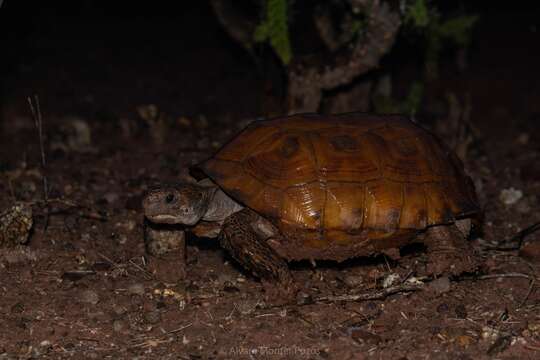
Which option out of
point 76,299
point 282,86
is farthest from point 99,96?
point 76,299

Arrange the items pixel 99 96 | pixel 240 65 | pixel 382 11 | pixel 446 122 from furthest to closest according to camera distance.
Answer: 1. pixel 240 65
2. pixel 99 96
3. pixel 446 122
4. pixel 382 11

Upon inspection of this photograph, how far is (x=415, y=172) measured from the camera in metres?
4.38

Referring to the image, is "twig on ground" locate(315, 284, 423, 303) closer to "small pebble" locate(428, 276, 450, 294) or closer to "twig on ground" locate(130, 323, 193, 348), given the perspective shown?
"small pebble" locate(428, 276, 450, 294)

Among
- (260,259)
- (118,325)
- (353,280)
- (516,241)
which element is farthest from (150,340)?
(516,241)

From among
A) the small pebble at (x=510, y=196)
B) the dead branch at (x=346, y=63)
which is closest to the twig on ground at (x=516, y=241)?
the small pebble at (x=510, y=196)

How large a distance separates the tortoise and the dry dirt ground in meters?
0.25

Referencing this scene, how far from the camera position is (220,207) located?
181 inches

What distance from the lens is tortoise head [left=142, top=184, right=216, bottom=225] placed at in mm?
4266

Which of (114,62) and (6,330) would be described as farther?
(114,62)

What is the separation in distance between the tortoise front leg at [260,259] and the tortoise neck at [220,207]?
28cm

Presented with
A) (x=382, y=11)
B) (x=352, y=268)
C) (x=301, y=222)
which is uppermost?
(x=382, y=11)

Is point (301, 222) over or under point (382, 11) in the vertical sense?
under

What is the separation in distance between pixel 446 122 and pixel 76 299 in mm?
5317

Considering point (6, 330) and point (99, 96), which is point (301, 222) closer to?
point (6, 330)
